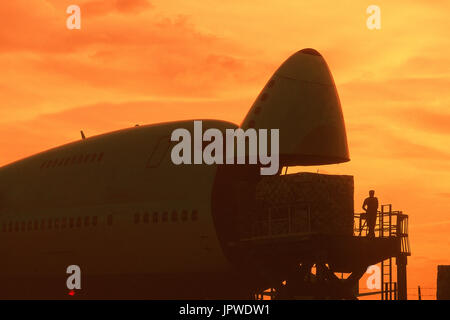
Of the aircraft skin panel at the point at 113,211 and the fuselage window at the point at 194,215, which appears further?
the aircraft skin panel at the point at 113,211

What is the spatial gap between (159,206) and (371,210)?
32.9 feet

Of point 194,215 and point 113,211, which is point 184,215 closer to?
point 194,215

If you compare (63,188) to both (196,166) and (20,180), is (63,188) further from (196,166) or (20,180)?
(196,166)

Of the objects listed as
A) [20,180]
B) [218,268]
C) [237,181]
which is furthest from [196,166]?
[20,180]

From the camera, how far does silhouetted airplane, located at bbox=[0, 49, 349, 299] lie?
125 feet

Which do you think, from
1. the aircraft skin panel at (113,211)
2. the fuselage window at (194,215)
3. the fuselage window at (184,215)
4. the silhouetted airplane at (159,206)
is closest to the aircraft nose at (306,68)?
the silhouetted airplane at (159,206)

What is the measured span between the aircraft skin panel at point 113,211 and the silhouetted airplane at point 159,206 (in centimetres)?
6

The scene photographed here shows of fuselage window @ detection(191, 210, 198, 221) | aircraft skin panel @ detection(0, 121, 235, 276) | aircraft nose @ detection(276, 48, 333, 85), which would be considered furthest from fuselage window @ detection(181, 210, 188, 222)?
aircraft nose @ detection(276, 48, 333, 85)

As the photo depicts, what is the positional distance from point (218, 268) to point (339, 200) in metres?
6.36

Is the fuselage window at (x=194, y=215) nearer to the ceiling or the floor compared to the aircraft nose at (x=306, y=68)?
nearer to the floor

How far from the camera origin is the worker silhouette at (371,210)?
3891cm

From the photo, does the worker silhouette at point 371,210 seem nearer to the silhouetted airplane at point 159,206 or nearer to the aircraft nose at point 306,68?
the silhouetted airplane at point 159,206
